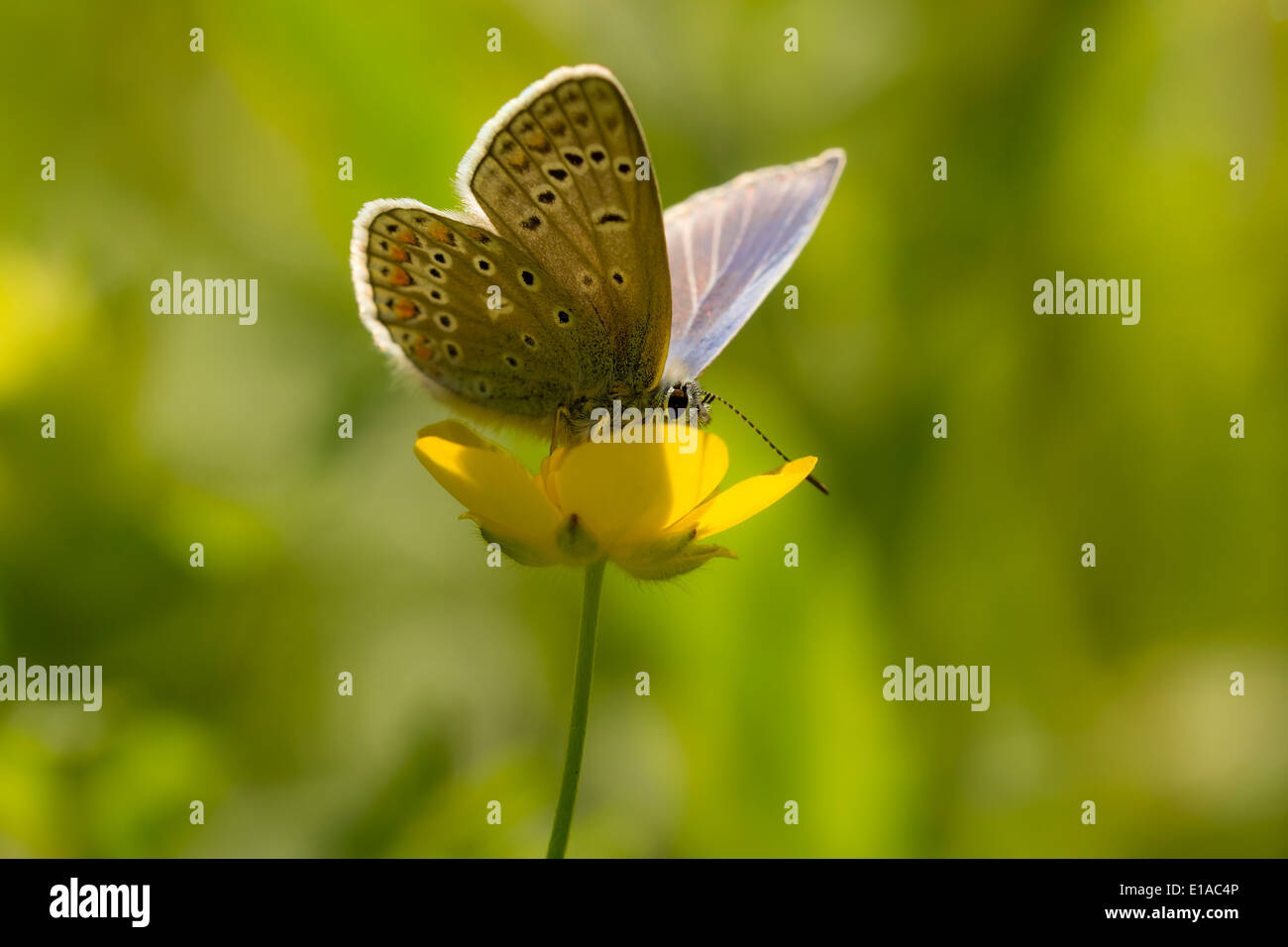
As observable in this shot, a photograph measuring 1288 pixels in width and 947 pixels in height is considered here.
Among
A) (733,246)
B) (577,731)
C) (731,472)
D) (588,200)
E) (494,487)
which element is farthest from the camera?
(731,472)

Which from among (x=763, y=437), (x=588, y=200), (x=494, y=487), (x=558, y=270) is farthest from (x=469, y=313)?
(x=763, y=437)

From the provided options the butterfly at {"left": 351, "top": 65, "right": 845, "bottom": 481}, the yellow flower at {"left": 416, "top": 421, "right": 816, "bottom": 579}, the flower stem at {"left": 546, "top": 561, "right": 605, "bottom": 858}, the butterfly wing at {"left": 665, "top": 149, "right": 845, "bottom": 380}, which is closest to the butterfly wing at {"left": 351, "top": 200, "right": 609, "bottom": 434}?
the butterfly at {"left": 351, "top": 65, "right": 845, "bottom": 481}

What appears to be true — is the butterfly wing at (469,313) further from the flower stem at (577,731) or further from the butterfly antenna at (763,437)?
the flower stem at (577,731)

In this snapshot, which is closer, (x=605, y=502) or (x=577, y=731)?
(x=577, y=731)

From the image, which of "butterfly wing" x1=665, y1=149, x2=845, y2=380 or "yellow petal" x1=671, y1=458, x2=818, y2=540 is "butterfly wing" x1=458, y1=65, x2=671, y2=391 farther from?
"yellow petal" x1=671, y1=458, x2=818, y2=540

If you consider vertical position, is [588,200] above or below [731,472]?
above

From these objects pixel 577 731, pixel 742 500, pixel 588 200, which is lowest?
pixel 577 731

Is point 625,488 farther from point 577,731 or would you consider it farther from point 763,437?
point 763,437
